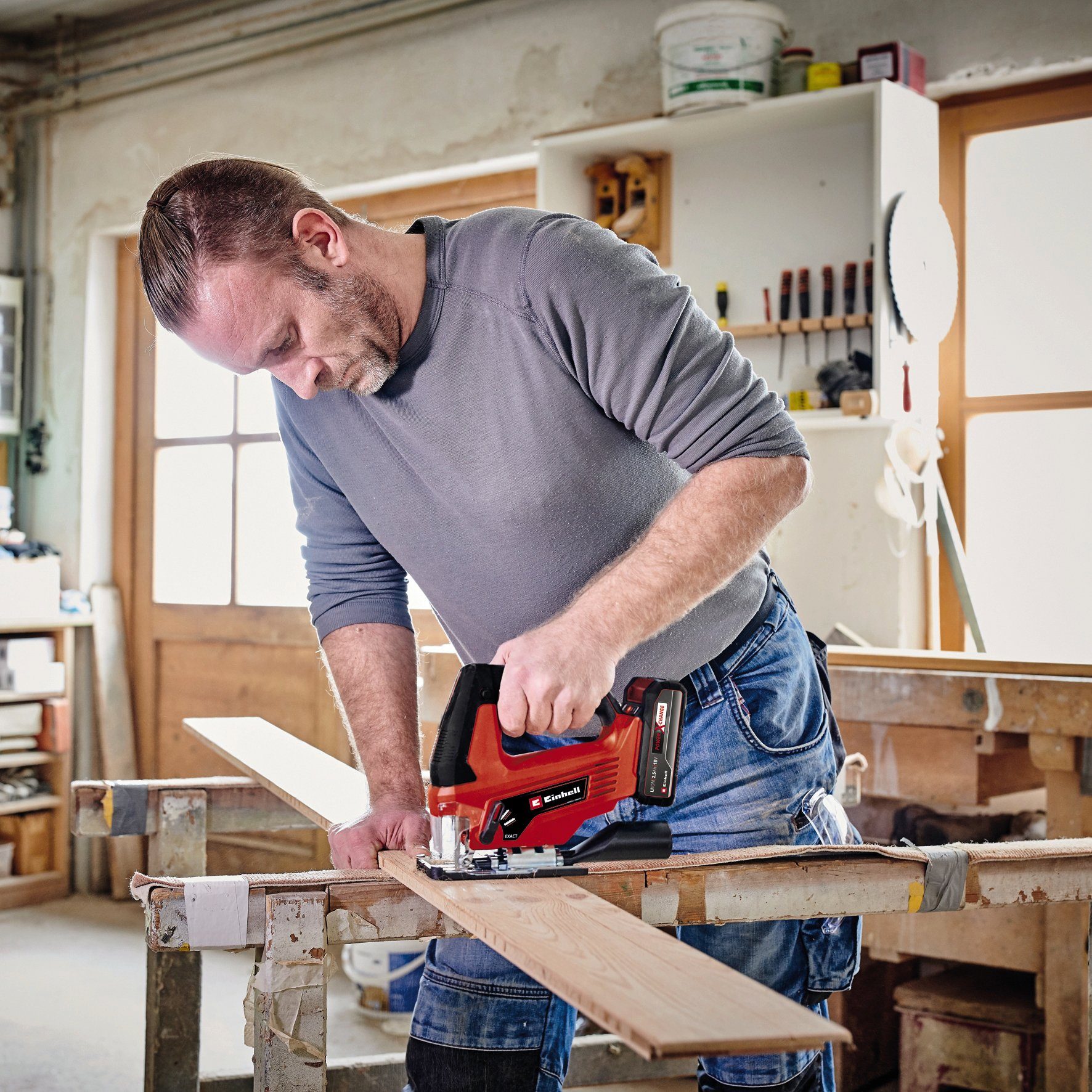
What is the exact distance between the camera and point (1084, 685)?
2184mm

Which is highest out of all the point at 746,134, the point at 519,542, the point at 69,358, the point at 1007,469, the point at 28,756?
the point at 746,134

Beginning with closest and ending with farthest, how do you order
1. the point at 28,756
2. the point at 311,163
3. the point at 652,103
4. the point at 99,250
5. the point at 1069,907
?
the point at 1069,907
the point at 652,103
the point at 311,163
the point at 28,756
the point at 99,250

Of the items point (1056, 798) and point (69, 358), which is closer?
point (1056, 798)

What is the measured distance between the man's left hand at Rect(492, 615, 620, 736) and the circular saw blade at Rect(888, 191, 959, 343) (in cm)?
186

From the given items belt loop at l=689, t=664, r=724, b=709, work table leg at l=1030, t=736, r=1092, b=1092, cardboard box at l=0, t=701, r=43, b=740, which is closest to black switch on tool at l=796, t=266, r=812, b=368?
work table leg at l=1030, t=736, r=1092, b=1092

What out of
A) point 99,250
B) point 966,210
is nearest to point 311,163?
point 99,250

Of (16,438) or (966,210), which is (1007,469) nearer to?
(966,210)

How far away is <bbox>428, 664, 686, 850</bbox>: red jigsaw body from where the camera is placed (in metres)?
1.12

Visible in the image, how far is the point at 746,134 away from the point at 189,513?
7.88ft

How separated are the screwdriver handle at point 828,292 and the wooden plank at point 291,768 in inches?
60.0

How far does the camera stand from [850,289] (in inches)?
111

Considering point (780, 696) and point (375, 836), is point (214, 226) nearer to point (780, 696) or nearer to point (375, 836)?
point (375, 836)

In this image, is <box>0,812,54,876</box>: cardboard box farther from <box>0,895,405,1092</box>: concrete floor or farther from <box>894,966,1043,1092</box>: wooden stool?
<box>894,966,1043,1092</box>: wooden stool

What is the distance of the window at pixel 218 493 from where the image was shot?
4.17 meters
